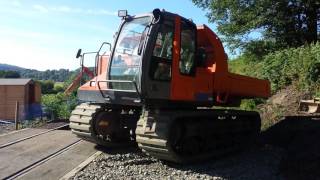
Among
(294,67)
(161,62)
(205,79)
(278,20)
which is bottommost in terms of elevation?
(205,79)

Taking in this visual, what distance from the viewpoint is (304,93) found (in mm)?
16750

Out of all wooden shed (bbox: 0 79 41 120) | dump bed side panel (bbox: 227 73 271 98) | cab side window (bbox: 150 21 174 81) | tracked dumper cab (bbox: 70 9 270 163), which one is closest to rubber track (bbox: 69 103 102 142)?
tracked dumper cab (bbox: 70 9 270 163)

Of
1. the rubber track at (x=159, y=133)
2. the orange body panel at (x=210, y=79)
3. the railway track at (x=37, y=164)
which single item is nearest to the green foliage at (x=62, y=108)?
the railway track at (x=37, y=164)

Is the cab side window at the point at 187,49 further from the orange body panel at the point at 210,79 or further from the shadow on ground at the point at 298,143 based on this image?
the shadow on ground at the point at 298,143

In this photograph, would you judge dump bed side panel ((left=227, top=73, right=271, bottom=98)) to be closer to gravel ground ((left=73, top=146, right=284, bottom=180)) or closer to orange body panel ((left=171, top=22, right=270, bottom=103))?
orange body panel ((left=171, top=22, right=270, bottom=103))

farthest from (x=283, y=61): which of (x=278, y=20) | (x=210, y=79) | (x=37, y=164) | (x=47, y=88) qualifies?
(x=47, y=88)

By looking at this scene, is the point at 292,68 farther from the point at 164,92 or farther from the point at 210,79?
the point at 164,92

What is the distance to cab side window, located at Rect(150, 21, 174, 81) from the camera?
9.37 meters

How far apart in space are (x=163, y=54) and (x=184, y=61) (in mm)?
630

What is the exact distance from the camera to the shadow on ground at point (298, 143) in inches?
376

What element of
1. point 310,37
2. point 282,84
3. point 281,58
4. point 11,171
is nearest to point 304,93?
point 282,84

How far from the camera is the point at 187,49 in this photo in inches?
399

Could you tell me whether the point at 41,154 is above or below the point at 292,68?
below

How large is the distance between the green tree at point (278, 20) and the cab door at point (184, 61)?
1349 cm
